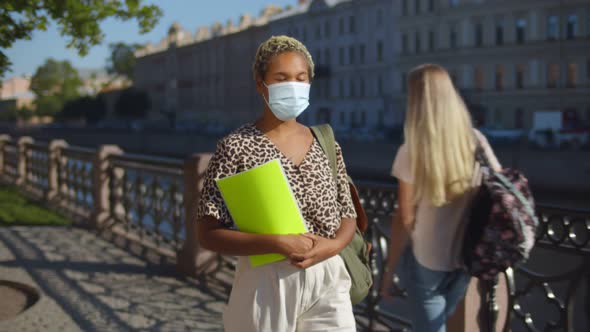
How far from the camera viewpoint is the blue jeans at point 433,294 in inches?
125

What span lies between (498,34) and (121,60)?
80.5 m

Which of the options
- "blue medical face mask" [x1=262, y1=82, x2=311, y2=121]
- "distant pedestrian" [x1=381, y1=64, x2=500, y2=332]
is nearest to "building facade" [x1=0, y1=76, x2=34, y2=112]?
"distant pedestrian" [x1=381, y1=64, x2=500, y2=332]

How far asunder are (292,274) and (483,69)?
5568 cm

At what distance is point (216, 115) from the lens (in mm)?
87562

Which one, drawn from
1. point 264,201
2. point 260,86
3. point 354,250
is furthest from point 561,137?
point 264,201

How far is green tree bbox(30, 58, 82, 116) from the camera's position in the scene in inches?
5379

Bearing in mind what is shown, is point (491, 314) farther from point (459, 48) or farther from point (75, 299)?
point (459, 48)

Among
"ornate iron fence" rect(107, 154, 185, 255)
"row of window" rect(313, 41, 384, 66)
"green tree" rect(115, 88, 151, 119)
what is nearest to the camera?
"ornate iron fence" rect(107, 154, 185, 255)

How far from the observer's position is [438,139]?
3.03 m

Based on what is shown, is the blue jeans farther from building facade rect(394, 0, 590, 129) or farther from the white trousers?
building facade rect(394, 0, 590, 129)

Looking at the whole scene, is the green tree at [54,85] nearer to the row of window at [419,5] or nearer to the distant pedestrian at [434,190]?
the row of window at [419,5]

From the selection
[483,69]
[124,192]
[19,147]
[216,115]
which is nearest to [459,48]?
[483,69]

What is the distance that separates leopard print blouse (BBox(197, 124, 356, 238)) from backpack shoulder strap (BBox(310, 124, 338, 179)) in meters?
0.04

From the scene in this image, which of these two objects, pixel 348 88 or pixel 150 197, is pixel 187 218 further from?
pixel 348 88
